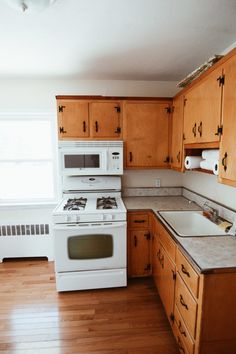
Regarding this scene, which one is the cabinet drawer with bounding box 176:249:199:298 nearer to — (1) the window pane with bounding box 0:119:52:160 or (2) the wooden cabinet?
(2) the wooden cabinet

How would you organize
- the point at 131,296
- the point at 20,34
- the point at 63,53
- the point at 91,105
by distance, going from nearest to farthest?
the point at 20,34 < the point at 63,53 < the point at 131,296 < the point at 91,105

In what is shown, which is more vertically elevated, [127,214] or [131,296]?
[127,214]

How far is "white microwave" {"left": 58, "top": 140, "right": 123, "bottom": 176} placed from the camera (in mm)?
2430

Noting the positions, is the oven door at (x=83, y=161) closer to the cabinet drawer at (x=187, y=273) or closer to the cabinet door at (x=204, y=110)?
the cabinet door at (x=204, y=110)

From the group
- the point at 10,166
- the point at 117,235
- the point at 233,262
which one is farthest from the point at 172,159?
the point at 10,166

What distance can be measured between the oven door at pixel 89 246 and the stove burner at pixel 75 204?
0.20 meters

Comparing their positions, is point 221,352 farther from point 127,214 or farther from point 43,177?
point 43,177

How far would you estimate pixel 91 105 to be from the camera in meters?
2.46

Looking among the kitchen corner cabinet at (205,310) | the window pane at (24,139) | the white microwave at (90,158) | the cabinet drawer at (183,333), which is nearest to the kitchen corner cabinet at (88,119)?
the white microwave at (90,158)

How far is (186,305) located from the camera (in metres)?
1.36

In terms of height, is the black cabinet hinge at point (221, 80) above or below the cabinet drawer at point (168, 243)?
above

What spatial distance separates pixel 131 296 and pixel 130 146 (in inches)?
65.6

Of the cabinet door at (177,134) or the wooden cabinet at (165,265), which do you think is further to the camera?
the cabinet door at (177,134)

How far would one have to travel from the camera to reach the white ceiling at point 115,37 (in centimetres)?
137
